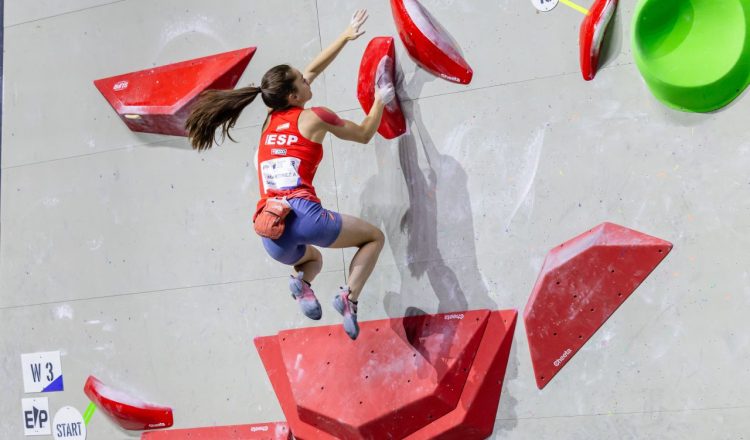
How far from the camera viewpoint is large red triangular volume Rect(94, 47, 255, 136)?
346 cm

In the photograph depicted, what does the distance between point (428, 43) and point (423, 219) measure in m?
0.66

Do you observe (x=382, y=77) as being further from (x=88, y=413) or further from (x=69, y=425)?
(x=69, y=425)

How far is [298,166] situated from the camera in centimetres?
285

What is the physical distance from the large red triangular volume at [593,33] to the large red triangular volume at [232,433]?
1.82 meters

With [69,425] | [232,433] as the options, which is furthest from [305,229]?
[69,425]

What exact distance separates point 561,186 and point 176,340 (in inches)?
68.7

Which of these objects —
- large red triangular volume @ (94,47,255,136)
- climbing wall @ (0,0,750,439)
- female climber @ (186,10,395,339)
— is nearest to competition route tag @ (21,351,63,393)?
climbing wall @ (0,0,750,439)

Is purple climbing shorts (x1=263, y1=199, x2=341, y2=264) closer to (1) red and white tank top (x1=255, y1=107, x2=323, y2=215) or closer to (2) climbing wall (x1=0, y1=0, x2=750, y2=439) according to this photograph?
(1) red and white tank top (x1=255, y1=107, x2=323, y2=215)

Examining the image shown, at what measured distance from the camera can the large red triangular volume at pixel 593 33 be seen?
2.86 m

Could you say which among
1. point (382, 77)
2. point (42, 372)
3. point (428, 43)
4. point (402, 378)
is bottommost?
point (42, 372)

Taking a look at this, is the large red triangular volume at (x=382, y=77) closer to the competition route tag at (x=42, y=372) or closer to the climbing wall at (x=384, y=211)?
the climbing wall at (x=384, y=211)

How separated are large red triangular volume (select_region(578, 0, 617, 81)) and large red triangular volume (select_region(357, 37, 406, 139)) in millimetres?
708

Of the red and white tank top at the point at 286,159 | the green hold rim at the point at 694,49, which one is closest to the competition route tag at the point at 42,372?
the red and white tank top at the point at 286,159

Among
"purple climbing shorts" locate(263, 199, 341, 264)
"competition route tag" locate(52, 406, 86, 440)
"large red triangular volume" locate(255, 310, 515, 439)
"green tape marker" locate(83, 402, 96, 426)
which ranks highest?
"purple climbing shorts" locate(263, 199, 341, 264)
